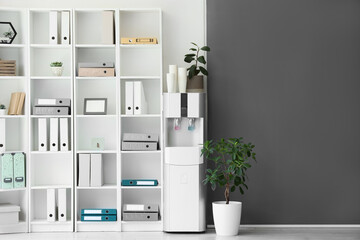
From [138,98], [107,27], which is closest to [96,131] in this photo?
[138,98]

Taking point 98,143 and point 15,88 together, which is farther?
point 15,88

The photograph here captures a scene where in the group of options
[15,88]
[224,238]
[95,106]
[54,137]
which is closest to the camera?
[224,238]

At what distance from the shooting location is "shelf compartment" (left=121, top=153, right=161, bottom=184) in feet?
20.7

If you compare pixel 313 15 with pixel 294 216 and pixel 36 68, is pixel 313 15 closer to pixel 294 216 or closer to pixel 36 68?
pixel 294 216

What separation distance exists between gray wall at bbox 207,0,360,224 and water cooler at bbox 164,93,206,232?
0.41 metres

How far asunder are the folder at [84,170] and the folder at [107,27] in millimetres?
1213

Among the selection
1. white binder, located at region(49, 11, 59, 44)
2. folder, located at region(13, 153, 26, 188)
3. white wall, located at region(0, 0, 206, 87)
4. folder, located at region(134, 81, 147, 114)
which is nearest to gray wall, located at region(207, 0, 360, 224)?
white wall, located at region(0, 0, 206, 87)

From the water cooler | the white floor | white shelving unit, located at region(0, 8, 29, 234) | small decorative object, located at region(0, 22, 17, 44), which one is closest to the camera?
the white floor

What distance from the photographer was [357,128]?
6238 millimetres

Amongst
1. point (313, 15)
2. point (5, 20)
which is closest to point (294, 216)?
point (313, 15)

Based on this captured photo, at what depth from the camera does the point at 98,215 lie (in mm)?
6020

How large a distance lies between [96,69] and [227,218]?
2023mm

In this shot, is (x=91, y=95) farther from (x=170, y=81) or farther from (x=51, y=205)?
(x=51, y=205)

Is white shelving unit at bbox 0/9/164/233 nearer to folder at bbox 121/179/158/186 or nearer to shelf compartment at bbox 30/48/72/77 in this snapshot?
shelf compartment at bbox 30/48/72/77
